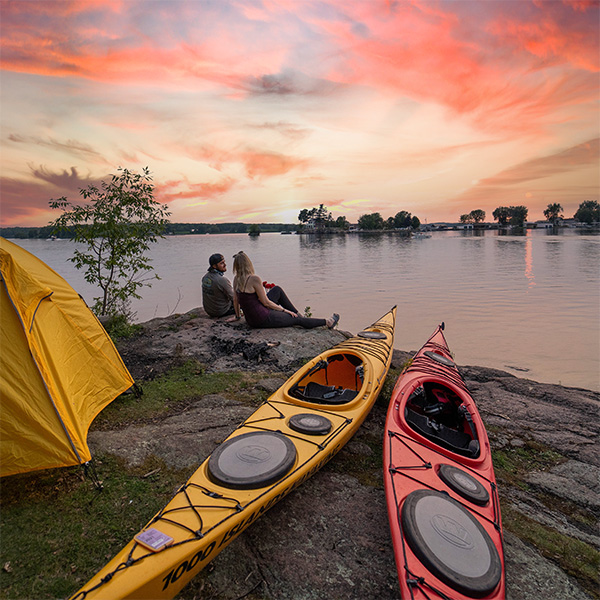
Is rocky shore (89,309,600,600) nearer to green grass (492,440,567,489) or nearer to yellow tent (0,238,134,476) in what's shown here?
green grass (492,440,567,489)

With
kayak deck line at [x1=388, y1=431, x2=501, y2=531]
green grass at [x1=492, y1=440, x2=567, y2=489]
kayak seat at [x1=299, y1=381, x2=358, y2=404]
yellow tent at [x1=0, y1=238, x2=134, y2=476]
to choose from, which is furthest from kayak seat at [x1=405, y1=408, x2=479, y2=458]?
yellow tent at [x1=0, y1=238, x2=134, y2=476]

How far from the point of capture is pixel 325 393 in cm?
534

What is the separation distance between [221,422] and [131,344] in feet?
13.2

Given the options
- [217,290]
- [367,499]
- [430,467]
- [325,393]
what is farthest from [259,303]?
[430,467]

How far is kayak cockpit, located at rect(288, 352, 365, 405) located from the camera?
16.7 feet

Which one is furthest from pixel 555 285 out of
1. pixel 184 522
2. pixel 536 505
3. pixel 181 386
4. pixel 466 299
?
pixel 184 522

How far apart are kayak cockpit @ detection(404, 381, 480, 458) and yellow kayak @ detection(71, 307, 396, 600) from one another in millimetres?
613

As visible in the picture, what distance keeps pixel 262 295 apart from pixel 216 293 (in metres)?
1.73

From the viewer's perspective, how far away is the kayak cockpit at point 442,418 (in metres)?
4.12

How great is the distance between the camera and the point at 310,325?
28.8ft

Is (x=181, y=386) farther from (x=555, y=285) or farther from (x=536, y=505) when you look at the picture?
(x=555, y=285)

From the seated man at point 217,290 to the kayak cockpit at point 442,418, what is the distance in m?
5.64

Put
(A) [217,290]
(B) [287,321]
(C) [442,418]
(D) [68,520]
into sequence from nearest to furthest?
1. (D) [68,520]
2. (C) [442,418]
3. (B) [287,321]
4. (A) [217,290]

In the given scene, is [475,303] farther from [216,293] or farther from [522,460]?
[522,460]
